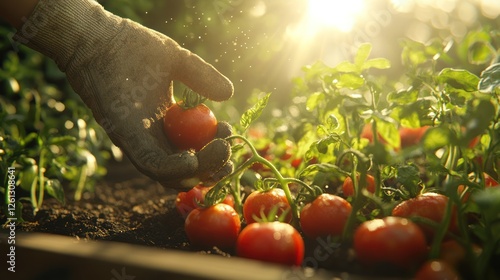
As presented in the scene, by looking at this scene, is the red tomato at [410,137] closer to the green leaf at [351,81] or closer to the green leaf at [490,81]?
the green leaf at [351,81]

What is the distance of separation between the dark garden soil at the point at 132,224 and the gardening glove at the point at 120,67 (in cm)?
27

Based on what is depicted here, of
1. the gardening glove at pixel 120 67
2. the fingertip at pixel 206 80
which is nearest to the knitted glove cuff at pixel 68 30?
the gardening glove at pixel 120 67

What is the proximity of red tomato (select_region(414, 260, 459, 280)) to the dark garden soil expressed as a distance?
71 mm

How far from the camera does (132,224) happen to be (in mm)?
1900

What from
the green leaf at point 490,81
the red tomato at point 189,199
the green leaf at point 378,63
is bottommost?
the red tomato at point 189,199

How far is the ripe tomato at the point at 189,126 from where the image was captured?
1655mm

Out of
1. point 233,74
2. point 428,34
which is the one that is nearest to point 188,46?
point 233,74

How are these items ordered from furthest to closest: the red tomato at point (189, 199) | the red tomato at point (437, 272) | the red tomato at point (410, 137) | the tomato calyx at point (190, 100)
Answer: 1. the red tomato at point (410, 137)
2. the red tomato at point (189, 199)
3. the tomato calyx at point (190, 100)
4. the red tomato at point (437, 272)

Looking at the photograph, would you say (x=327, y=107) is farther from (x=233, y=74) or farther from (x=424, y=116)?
(x=233, y=74)

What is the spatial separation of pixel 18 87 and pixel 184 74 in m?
1.28

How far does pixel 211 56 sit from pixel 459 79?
69.4 inches

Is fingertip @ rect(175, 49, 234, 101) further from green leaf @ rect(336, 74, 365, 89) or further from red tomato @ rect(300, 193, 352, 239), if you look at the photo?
red tomato @ rect(300, 193, 352, 239)

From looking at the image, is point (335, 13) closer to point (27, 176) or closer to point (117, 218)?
point (117, 218)

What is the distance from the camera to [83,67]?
1.76 metres
